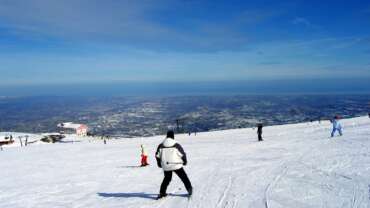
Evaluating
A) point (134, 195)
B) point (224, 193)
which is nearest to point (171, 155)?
point (224, 193)

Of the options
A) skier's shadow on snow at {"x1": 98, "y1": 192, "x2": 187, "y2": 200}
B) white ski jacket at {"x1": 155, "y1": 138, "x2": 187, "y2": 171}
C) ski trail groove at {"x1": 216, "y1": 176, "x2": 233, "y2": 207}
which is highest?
white ski jacket at {"x1": 155, "y1": 138, "x2": 187, "y2": 171}

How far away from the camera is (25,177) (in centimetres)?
1775

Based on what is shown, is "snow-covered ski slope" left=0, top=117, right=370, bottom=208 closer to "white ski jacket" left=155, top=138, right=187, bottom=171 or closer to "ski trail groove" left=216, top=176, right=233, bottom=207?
"ski trail groove" left=216, top=176, right=233, bottom=207

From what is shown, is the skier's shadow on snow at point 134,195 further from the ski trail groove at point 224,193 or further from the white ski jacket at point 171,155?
the white ski jacket at point 171,155

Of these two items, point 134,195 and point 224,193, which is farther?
point 134,195

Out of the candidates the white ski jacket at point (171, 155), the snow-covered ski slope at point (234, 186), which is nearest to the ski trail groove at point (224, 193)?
the snow-covered ski slope at point (234, 186)

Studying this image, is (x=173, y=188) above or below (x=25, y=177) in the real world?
above

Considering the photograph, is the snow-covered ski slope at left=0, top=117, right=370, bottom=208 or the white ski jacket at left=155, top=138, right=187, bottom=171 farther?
the snow-covered ski slope at left=0, top=117, right=370, bottom=208

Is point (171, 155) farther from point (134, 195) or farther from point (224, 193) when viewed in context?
point (134, 195)

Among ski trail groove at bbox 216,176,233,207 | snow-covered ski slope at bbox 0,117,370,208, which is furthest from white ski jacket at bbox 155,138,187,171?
ski trail groove at bbox 216,176,233,207

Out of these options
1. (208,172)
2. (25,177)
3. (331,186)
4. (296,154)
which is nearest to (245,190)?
(331,186)

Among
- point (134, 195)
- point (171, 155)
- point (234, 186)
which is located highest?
point (171, 155)

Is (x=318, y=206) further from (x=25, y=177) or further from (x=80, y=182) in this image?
(x=25, y=177)

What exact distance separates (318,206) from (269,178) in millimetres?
3572
